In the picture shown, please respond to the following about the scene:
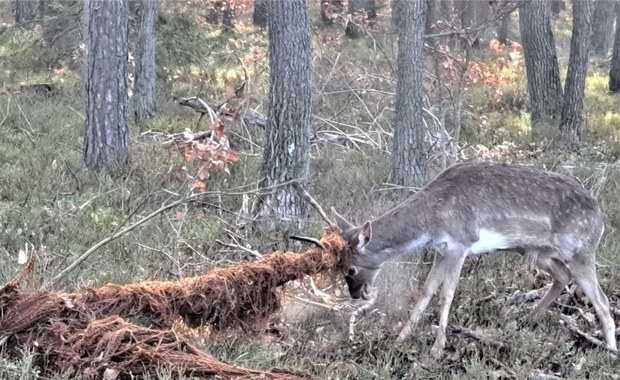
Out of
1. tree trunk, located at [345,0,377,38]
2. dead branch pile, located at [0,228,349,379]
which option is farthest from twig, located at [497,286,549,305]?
tree trunk, located at [345,0,377,38]

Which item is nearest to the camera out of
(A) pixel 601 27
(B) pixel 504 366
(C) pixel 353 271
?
(B) pixel 504 366

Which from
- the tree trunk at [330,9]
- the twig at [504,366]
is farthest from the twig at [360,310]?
the tree trunk at [330,9]

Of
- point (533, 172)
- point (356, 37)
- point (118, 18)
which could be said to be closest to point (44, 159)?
point (118, 18)

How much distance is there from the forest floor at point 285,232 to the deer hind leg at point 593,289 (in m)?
0.17

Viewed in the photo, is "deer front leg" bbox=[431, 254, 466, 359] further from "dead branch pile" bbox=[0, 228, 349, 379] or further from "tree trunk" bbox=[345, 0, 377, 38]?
"tree trunk" bbox=[345, 0, 377, 38]

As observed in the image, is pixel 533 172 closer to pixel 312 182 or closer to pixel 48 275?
pixel 312 182

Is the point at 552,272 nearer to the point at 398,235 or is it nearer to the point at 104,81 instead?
the point at 398,235

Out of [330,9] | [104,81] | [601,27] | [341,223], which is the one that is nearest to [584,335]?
[341,223]

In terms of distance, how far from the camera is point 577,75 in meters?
14.4

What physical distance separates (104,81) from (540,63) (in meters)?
8.54

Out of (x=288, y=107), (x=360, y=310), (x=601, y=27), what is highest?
(x=601, y=27)

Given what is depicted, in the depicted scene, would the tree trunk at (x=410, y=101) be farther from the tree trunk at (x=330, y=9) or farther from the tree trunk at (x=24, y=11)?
the tree trunk at (x=24, y=11)

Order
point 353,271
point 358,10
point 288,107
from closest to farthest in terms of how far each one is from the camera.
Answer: point 353,271, point 288,107, point 358,10

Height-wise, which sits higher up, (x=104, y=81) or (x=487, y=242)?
(x=104, y=81)
